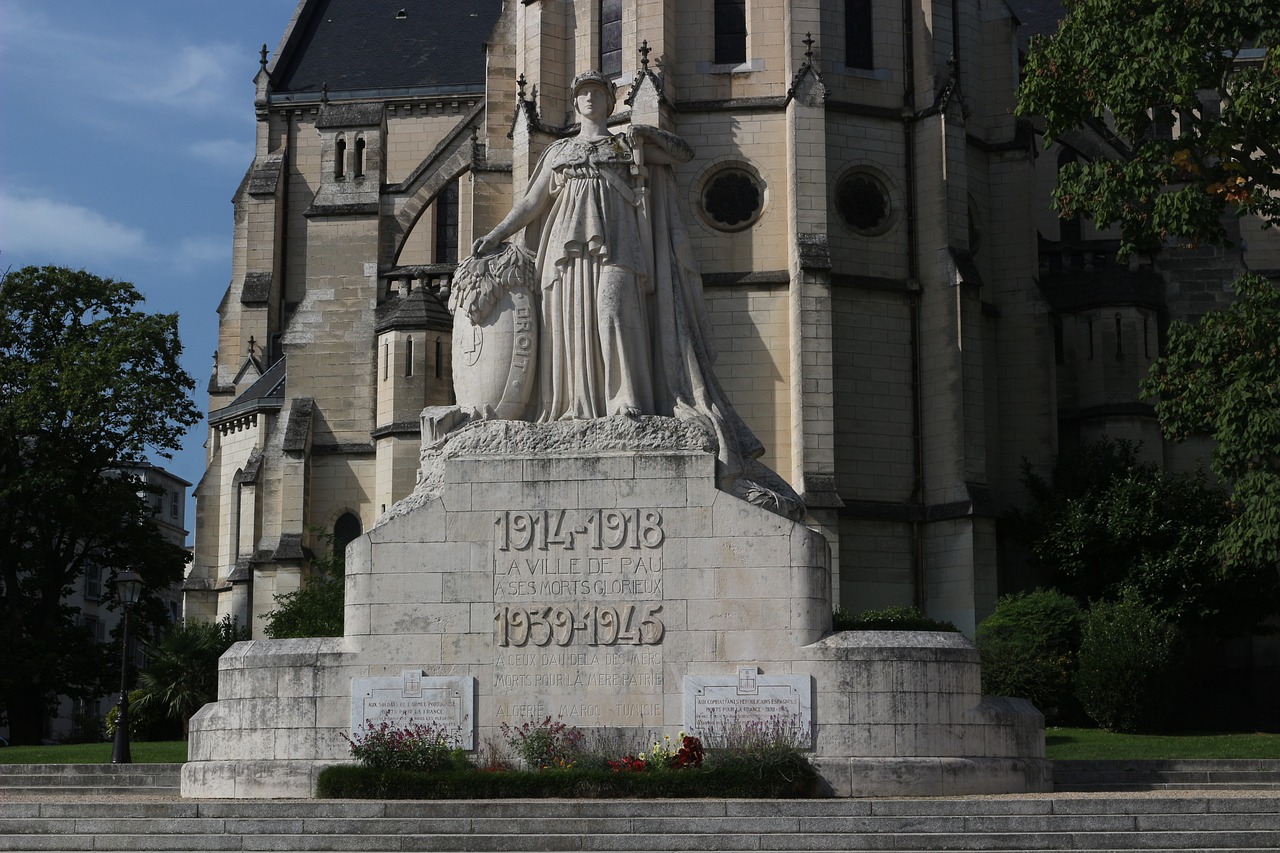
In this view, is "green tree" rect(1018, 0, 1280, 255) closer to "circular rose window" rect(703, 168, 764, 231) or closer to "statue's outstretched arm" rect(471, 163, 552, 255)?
"statue's outstretched arm" rect(471, 163, 552, 255)

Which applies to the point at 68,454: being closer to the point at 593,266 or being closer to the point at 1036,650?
the point at 1036,650

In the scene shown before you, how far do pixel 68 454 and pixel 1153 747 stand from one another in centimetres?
2737

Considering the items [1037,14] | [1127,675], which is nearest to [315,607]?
[1127,675]

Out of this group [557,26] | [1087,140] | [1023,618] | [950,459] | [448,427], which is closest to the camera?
[448,427]

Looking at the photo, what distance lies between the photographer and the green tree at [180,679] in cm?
3731

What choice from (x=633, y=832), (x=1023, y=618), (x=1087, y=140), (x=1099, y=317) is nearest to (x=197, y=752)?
(x=633, y=832)

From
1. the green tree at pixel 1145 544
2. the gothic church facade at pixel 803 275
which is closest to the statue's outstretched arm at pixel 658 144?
the gothic church facade at pixel 803 275

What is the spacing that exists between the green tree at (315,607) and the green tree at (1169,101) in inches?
653

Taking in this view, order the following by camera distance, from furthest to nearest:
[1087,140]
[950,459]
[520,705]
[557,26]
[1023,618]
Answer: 1. [1087,140]
2. [557,26]
3. [950,459]
4. [1023,618]
5. [520,705]

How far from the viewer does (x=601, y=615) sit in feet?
59.4

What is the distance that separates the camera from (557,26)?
4325cm

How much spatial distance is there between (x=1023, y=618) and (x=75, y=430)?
894 inches

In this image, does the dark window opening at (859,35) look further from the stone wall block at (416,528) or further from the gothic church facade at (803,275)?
the stone wall block at (416,528)

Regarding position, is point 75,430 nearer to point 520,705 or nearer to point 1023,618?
point 1023,618
